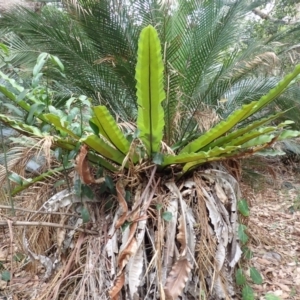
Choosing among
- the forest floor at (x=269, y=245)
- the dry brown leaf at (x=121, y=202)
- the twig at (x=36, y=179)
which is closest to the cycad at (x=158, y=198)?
the dry brown leaf at (x=121, y=202)

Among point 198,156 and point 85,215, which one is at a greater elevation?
point 198,156

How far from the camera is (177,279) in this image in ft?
5.11

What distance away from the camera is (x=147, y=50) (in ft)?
4.51

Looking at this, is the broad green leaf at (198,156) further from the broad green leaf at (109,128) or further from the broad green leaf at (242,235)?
the broad green leaf at (242,235)

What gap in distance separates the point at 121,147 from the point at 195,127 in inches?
27.0

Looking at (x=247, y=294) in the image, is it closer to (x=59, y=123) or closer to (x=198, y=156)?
(x=198, y=156)

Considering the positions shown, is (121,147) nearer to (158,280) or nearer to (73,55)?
(158,280)

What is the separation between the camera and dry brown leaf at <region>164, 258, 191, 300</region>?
1.54 meters

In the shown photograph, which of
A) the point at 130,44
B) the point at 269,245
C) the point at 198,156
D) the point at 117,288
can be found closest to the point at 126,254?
the point at 117,288

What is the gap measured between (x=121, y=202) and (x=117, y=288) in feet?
1.20

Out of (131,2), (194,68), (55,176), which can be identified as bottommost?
(55,176)

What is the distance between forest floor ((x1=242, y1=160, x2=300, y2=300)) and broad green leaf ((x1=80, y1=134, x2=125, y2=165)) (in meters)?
0.94

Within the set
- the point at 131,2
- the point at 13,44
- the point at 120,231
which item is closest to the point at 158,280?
the point at 120,231

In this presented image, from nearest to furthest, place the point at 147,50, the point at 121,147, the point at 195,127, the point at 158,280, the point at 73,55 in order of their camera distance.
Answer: the point at 147,50, the point at 158,280, the point at 121,147, the point at 195,127, the point at 73,55
